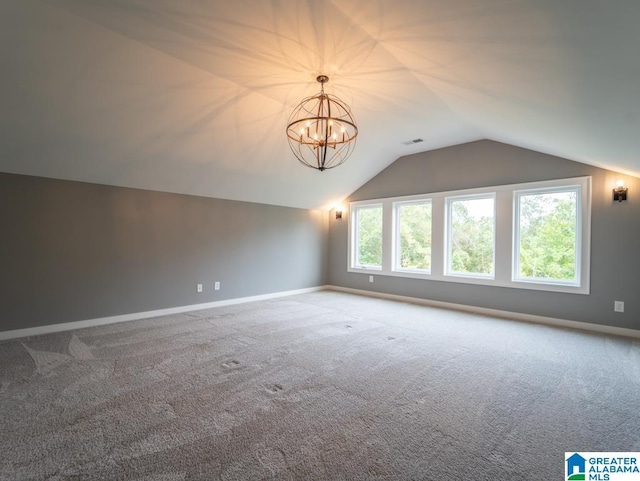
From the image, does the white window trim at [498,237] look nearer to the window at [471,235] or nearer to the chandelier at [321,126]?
the window at [471,235]

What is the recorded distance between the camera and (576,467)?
5.67ft

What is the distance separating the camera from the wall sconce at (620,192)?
13.4 feet

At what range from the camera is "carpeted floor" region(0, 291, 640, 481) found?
1728 mm

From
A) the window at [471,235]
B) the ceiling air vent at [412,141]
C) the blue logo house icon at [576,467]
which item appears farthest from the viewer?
the ceiling air vent at [412,141]

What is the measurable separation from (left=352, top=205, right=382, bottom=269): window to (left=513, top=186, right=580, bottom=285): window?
267cm

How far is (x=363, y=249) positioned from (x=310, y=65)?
4.68 meters

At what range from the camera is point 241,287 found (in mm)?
6039

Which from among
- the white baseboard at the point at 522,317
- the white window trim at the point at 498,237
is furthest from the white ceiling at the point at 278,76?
the white baseboard at the point at 522,317

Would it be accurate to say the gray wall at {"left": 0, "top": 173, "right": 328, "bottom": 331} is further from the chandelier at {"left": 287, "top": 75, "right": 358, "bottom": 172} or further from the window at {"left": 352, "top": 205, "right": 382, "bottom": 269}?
the chandelier at {"left": 287, "top": 75, "right": 358, "bottom": 172}

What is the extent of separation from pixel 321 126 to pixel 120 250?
3391 mm

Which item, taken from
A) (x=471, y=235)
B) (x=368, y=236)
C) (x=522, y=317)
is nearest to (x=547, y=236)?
(x=471, y=235)

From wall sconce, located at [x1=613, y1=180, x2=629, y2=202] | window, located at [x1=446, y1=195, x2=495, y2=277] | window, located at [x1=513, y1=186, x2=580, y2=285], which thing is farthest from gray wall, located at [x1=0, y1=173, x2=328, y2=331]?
wall sconce, located at [x1=613, y1=180, x2=629, y2=202]

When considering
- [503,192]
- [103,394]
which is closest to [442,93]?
[503,192]

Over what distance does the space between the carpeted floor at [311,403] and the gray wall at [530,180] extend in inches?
24.4
